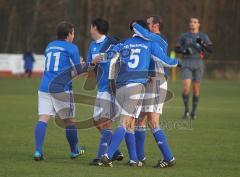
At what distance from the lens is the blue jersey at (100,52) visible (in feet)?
35.2

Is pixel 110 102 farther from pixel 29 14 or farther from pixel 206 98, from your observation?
pixel 29 14

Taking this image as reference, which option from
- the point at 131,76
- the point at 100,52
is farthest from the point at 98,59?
the point at 131,76

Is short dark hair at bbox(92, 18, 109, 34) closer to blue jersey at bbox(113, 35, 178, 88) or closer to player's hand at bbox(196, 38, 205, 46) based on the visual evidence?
blue jersey at bbox(113, 35, 178, 88)

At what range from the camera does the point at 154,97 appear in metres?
10.6

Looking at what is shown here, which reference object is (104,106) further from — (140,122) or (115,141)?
(115,141)

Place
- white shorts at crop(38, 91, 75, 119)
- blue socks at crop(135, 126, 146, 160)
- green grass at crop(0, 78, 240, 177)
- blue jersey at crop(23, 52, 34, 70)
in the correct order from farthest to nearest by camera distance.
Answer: blue jersey at crop(23, 52, 34, 70), white shorts at crop(38, 91, 75, 119), blue socks at crop(135, 126, 146, 160), green grass at crop(0, 78, 240, 177)

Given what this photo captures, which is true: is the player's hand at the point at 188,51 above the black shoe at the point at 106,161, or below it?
above

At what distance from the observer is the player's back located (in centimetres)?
1023

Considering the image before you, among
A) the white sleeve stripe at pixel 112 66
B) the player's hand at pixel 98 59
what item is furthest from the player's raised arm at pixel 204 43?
the white sleeve stripe at pixel 112 66

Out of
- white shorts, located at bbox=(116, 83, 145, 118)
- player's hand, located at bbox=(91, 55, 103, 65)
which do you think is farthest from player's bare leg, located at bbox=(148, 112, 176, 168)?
player's hand, located at bbox=(91, 55, 103, 65)

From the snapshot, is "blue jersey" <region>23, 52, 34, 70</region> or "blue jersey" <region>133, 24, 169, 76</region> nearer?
"blue jersey" <region>133, 24, 169, 76</region>

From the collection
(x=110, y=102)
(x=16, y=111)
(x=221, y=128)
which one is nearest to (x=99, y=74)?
(x=110, y=102)

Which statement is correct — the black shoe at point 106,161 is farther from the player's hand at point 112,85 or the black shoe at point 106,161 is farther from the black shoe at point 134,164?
the player's hand at point 112,85

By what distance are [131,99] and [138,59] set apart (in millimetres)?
558
